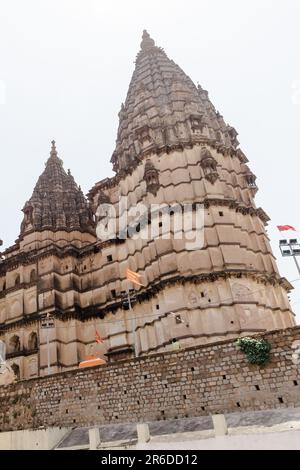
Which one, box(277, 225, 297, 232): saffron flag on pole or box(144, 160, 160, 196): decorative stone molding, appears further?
box(144, 160, 160, 196): decorative stone molding

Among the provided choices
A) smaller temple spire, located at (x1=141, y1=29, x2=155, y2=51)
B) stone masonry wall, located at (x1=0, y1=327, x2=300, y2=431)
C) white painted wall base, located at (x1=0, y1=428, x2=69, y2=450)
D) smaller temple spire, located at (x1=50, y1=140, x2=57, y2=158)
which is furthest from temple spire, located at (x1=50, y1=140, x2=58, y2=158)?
white painted wall base, located at (x1=0, y1=428, x2=69, y2=450)

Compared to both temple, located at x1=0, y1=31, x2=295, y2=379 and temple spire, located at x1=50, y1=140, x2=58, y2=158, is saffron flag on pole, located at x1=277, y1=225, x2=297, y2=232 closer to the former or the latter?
temple, located at x1=0, y1=31, x2=295, y2=379

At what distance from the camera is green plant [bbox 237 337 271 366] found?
16.3 metres

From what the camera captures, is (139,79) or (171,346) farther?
(139,79)

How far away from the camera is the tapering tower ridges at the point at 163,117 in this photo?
1309 inches

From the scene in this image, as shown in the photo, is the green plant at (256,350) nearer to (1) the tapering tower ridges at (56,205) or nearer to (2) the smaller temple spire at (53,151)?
(1) the tapering tower ridges at (56,205)

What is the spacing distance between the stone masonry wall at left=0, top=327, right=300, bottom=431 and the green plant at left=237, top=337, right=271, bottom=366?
23 cm

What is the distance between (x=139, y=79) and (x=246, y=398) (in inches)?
1336

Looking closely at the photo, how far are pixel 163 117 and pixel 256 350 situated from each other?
2434cm
